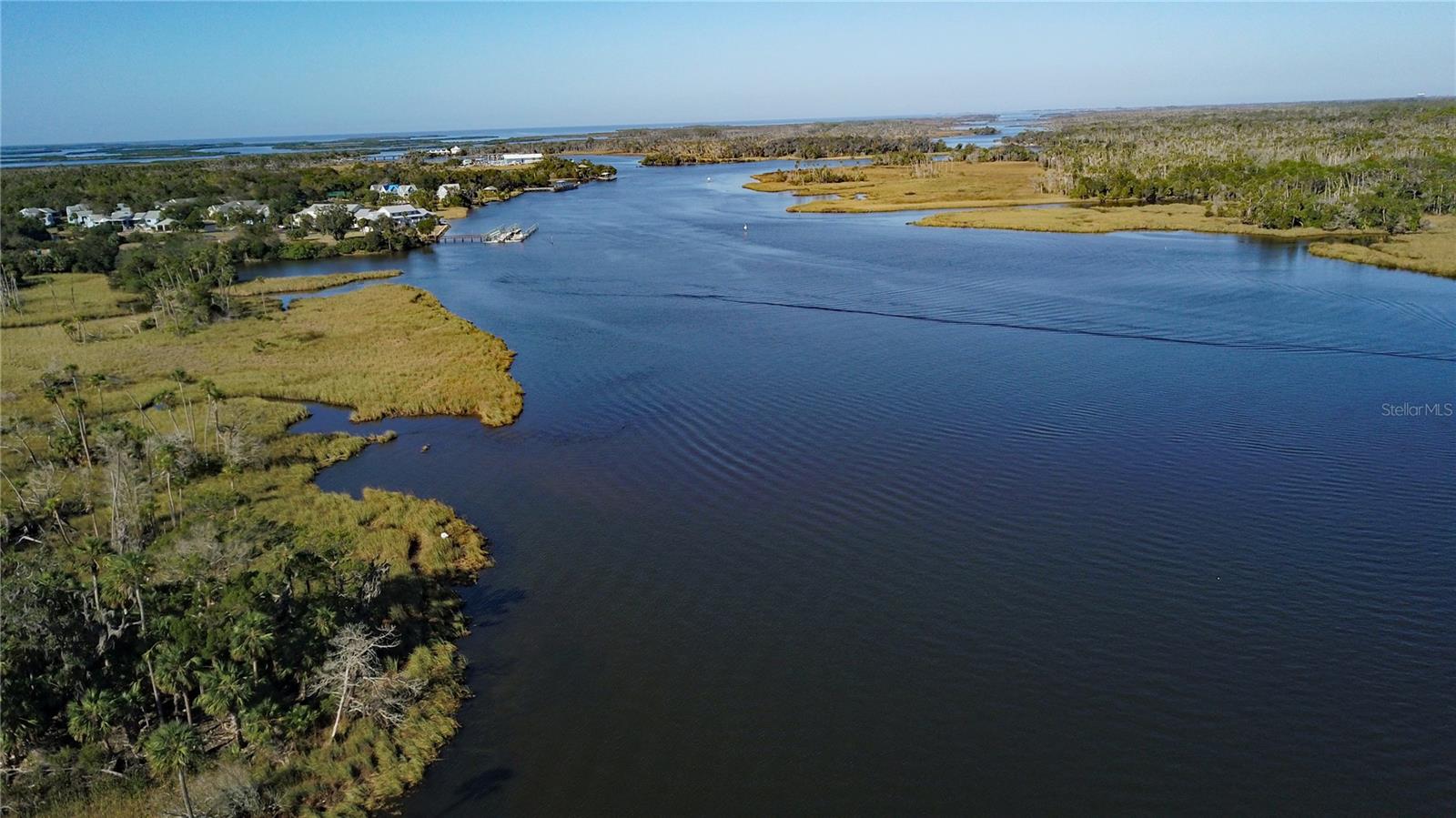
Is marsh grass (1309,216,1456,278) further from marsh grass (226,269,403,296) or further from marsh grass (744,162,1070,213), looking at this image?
marsh grass (226,269,403,296)

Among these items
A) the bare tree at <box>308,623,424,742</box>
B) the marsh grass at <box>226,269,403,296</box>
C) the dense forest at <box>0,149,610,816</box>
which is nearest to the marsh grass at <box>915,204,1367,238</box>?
the marsh grass at <box>226,269,403,296</box>

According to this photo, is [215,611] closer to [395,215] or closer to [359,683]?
[359,683]

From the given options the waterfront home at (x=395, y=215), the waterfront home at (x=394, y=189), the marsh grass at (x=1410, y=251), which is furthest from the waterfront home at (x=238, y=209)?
the marsh grass at (x=1410, y=251)

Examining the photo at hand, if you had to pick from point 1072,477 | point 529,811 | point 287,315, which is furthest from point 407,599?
point 287,315

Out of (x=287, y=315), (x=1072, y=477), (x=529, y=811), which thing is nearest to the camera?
(x=529, y=811)

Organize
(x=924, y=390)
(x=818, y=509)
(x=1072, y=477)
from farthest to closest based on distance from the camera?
1. (x=924, y=390)
2. (x=1072, y=477)
3. (x=818, y=509)

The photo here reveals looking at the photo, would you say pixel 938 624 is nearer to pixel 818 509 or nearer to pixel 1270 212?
pixel 818 509

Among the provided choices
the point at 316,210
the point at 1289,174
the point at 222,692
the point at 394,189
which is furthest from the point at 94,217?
the point at 1289,174
